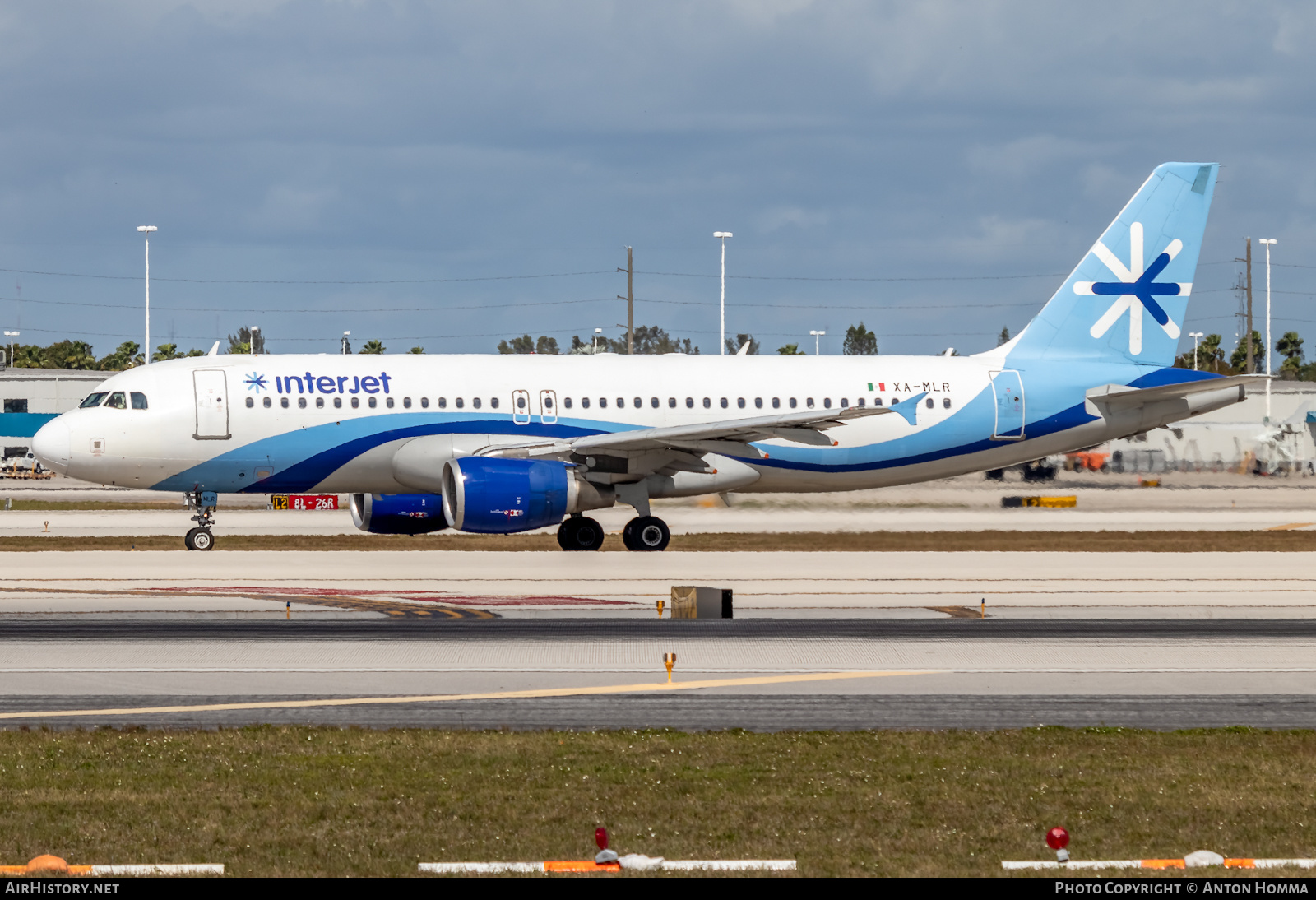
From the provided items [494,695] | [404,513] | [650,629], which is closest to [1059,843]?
[494,695]

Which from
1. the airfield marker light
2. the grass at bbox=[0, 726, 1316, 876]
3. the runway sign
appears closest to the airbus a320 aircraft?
the grass at bbox=[0, 726, 1316, 876]

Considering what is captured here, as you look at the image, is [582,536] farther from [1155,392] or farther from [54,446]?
[1155,392]

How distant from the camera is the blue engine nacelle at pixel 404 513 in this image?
1371 inches

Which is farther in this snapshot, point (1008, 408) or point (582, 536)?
point (1008, 408)

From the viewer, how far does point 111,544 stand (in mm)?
35875

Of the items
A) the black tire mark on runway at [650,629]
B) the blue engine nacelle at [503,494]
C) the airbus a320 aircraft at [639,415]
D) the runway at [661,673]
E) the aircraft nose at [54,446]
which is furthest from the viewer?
the aircraft nose at [54,446]

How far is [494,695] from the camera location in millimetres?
15133

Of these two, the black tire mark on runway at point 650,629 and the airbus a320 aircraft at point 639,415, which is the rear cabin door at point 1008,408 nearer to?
the airbus a320 aircraft at point 639,415

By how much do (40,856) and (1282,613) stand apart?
743 inches

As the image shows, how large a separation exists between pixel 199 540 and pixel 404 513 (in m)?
4.50

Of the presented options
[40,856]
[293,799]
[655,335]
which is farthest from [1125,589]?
[655,335]

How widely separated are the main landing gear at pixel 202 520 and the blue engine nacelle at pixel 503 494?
19.9 ft

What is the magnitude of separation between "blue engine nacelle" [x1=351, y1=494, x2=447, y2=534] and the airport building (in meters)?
65.5

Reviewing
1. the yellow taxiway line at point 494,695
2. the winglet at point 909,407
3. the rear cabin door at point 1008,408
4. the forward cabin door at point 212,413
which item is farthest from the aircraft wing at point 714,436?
the yellow taxiway line at point 494,695
